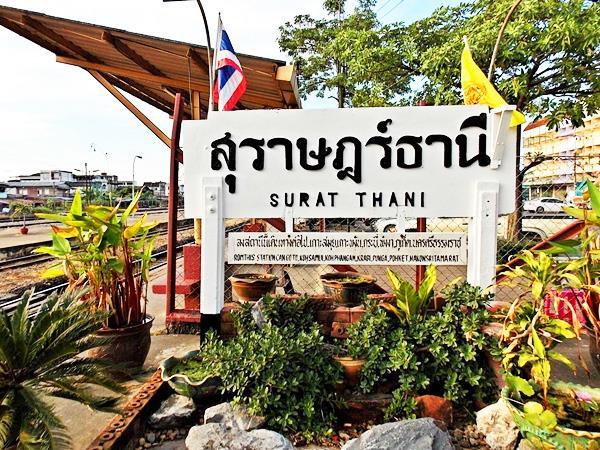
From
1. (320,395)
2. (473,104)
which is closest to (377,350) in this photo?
(320,395)

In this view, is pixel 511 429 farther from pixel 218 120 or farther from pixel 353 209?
pixel 218 120

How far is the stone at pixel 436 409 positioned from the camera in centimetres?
241

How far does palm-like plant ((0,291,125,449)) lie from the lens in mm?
1889

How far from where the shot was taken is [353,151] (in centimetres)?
307

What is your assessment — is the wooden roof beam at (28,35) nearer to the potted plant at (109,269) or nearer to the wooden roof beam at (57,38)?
the wooden roof beam at (57,38)

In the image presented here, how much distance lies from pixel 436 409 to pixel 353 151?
5.65 ft

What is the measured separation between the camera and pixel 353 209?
309 cm

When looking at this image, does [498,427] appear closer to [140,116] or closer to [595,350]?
[595,350]

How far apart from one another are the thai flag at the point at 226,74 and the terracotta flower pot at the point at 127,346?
229cm

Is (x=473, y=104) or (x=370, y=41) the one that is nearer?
(x=473, y=104)

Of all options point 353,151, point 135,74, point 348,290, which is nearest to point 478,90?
point 353,151

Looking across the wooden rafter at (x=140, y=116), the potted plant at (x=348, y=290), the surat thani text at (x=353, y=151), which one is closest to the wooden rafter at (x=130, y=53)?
the wooden rafter at (x=140, y=116)

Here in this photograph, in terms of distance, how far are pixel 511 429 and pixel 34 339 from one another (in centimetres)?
Result: 250

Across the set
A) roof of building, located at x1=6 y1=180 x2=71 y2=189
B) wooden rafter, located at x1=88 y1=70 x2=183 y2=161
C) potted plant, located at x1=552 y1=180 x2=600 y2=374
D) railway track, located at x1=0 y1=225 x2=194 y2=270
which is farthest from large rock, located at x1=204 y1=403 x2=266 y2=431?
roof of building, located at x1=6 y1=180 x2=71 y2=189
